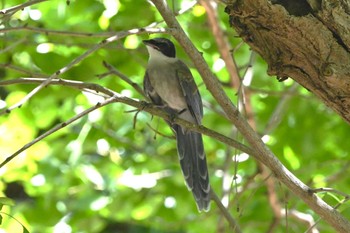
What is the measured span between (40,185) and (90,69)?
1884 millimetres

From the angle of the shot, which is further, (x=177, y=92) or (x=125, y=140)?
(x=125, y=140)

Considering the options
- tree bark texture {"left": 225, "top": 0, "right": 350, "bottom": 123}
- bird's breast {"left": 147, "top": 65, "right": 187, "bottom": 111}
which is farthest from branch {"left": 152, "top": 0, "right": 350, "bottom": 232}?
bird's breast {"left": 147, "top": 65, "right": 187, "bottom": 111}

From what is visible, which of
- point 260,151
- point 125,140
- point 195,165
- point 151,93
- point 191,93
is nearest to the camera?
point 260,151

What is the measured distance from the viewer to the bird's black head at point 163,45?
453 centimetres

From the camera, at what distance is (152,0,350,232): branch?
252cm

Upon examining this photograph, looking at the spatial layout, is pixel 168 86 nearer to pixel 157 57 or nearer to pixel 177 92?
pixel 177 92

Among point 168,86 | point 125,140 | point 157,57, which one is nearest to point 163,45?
point 157,57

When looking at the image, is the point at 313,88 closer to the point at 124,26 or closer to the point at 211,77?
the point at 211,77

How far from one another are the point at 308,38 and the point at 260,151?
0.46 m

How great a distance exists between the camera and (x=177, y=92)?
453 cm

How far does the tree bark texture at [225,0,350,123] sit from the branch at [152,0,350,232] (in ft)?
0.76

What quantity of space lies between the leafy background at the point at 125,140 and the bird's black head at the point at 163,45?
0.48 ft

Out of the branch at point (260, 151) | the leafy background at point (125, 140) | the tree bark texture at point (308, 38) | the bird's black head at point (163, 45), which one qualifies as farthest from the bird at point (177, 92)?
the tree bark texture at point (308, 38)

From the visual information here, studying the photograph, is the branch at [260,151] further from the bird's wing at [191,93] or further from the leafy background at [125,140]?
the leafy background at [125,140]
